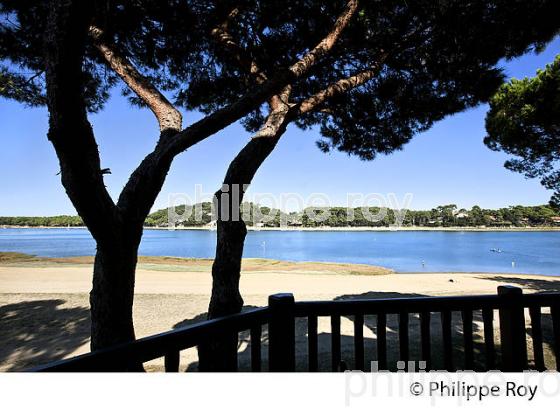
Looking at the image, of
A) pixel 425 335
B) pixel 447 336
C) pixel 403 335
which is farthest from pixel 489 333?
pixel 403 335

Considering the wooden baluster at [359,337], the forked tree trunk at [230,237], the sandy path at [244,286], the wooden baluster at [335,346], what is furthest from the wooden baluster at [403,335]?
the sandy path at [244,286]

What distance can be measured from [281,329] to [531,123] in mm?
11519

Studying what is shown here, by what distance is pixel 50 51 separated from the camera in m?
1.50

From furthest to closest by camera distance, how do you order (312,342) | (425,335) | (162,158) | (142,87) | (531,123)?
(531,123) < (142,87) < (162,158) < (425,335) < (312,342)

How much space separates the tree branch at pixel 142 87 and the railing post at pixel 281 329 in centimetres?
181

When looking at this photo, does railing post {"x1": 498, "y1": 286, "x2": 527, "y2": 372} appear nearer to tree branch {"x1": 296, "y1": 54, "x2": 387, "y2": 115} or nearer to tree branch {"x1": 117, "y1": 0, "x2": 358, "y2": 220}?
tree branch {"x1": 117, "y1": 0, "x2": 358, "y2": 220}

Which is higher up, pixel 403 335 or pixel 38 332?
pixel 403 335

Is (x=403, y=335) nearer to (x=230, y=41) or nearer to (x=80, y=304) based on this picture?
(x=230, y=41)

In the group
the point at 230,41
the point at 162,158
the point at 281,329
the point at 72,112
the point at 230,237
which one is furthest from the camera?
the point at 230,41

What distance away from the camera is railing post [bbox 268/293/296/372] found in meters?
1.68

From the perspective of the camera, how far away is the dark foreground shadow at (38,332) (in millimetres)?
4750

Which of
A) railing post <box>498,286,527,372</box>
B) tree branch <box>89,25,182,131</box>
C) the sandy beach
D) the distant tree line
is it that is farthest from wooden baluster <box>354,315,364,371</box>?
the distant tree line

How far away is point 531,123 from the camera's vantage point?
9945 millimetres
